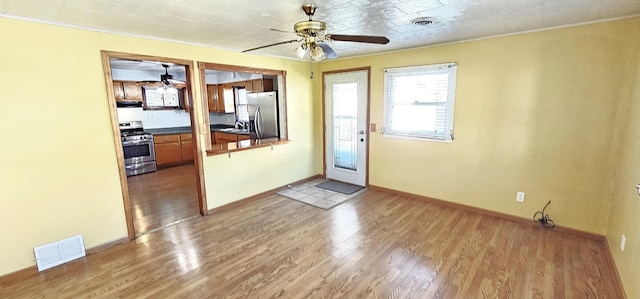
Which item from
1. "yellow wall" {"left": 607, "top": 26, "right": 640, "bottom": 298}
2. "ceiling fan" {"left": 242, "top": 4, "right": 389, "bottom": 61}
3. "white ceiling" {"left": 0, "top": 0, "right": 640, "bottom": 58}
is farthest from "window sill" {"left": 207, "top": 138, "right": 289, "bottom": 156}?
"yellow wall" {"left": 607, "top": 26, "right": 640, "bottom": 298}

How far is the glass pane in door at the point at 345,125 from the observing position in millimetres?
4887

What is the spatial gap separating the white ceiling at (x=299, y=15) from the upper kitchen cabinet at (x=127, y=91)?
3.95 meters

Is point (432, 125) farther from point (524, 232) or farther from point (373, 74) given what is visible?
point (524, 232)

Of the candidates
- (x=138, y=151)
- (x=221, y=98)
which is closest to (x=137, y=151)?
(x=138, y=151)

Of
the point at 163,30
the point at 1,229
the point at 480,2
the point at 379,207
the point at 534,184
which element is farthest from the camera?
the point at 379,207

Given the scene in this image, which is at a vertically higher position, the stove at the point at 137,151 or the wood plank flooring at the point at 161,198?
the stove at the point at 137,151

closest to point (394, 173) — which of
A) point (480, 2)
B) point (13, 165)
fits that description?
point (480, 2)

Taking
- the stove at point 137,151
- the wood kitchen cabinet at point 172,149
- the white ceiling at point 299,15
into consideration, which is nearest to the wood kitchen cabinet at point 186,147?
the wood kitchen cabinet at point 172,149

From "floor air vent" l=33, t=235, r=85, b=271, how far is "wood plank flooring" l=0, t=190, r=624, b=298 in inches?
2.9

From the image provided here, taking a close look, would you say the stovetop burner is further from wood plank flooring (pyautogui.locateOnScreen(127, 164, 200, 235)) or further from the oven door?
wood plank flooring (pyautogui.locateOnScreen(127, 164, 200, 235))

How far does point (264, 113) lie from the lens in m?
5.11

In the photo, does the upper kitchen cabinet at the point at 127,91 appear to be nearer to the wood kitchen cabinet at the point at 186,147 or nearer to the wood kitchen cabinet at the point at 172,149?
the wood kitchen cabinet at the point at 172,149

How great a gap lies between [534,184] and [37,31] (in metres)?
5.23

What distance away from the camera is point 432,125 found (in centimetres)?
401
